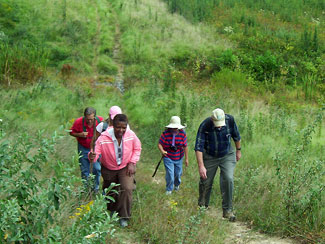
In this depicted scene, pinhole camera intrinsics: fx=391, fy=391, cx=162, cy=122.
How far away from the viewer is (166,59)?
1802 cm

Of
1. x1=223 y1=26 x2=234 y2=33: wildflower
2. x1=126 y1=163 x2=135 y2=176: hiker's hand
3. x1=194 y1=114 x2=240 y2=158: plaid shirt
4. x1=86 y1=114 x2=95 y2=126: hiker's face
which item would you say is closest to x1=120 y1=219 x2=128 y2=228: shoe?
x1=126 y1=163 x2=135 y2=176: hiker's hand

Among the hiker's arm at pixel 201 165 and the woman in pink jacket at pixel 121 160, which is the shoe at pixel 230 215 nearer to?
the hiker's arm at pixel 201 165

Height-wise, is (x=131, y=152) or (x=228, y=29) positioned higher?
(x=228, y=29)

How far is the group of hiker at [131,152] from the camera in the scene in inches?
219

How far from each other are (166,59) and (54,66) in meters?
5.05

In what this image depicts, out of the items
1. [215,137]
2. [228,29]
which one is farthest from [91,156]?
[228,29]

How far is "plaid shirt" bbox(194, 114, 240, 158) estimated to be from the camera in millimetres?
5969

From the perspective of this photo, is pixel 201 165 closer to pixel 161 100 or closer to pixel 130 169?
pixel 130 169

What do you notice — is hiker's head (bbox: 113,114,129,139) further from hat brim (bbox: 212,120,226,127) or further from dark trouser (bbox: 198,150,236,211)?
dark trouser (bbox: 198,150,236,211)

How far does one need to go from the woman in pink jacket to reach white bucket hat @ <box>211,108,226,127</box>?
3.90 ft

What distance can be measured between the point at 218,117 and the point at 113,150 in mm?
1608

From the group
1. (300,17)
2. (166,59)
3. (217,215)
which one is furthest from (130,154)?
(300,17)

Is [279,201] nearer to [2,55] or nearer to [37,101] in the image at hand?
[37,101]

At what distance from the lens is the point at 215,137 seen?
5.98m
